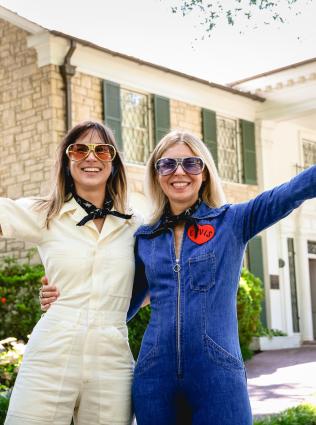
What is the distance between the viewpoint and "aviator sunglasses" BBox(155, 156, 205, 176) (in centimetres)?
300

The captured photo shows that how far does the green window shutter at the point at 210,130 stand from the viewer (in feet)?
51.3

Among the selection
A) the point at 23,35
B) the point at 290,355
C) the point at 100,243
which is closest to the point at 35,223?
the point at 100,243

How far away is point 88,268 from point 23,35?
11.3 m

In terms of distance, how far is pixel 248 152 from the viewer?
16688 millimetres

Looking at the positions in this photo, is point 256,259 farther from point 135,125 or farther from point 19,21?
point 19,21

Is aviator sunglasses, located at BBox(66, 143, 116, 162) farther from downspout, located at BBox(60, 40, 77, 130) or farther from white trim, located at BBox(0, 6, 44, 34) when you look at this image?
white trim, located at BBox(0, 6, 44, 34)

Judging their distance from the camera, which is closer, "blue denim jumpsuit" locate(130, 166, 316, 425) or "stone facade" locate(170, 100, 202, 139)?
"blue denim jumpsuit" locate(130, 166, 316, 425)

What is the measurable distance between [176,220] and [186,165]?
9.2 inches

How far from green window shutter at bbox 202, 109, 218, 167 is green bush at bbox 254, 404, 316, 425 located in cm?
954

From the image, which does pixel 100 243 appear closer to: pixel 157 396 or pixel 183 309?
pixel 183 309

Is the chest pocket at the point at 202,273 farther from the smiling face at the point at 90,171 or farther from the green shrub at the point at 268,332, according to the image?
the green shrub at the point at 268,332

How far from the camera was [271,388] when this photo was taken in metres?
9.85

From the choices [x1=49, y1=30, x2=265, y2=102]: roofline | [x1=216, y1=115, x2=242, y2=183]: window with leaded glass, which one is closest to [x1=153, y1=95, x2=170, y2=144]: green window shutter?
[x1=49, y1=30, x2=265, y2=102]: roofline

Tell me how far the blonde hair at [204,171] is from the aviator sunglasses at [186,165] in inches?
1.7
